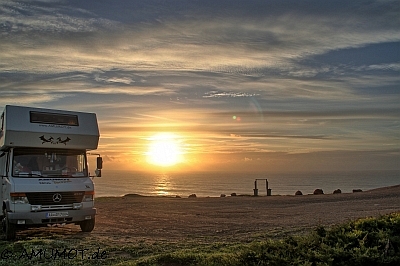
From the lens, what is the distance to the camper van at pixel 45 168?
12609 mm

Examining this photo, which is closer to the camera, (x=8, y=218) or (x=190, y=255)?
(x=190, y=255)

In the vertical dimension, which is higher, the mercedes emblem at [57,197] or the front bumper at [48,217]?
the mercedes emblem at [57,197]

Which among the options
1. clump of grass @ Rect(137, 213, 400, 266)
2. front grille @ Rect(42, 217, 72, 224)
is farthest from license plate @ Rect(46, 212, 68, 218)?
clump of grass @ Rect(137, 213, 400, 266)

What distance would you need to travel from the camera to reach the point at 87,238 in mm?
12695

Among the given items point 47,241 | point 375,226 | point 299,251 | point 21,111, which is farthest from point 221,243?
point 21,111

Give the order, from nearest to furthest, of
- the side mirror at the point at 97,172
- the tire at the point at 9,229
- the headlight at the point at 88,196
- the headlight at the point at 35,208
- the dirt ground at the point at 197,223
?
1. the headlight at the point at 35,208
2. the tire at the point at 9,229
3. the dirt ground at the point at 197,223
4. the headlight at the point at 88,196
5. the side mirror at the point at 97,172

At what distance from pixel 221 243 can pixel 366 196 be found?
17.4 metres

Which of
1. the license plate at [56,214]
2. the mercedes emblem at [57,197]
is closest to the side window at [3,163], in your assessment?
the mercedes emblem at [57,197]

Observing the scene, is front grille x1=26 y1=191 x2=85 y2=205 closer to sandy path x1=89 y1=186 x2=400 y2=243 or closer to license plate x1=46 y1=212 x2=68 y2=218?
license plate x1=46 y1=212 x2=68 y2=218

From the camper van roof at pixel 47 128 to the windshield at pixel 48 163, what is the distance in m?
0.23

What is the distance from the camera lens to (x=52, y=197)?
1287cm

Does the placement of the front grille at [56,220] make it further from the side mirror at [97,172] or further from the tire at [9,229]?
the side mirror at [97,172]

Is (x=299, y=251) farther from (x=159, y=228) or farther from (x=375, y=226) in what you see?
(x=159, y=228)

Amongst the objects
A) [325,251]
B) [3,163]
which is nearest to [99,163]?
[3,163]
